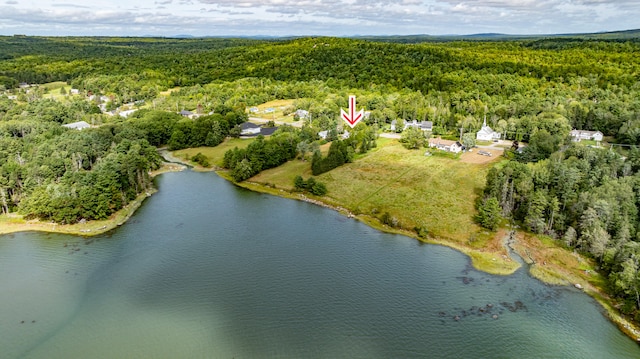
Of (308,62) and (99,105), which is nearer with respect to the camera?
(99,105)

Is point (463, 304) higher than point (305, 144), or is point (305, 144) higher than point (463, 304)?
point (305, 144)

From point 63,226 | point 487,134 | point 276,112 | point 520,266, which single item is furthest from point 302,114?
point 520,266

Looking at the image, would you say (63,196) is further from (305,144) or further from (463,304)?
(463,304)

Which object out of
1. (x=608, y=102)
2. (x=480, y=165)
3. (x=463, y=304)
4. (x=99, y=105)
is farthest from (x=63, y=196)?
(x=608, y=102)

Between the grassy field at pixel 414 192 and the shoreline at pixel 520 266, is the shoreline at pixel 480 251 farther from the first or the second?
the grassy field at pixel 414 192

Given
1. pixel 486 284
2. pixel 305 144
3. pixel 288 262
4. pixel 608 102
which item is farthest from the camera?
pixel 608 102

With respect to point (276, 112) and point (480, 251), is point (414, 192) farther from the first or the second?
point (276, 112)
